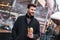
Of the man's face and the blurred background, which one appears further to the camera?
the blurred background

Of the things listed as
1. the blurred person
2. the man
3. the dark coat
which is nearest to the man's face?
the man

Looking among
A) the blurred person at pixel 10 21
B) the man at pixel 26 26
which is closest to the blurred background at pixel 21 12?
the blurred person at pixel 10 21

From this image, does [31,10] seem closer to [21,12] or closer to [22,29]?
[22,29]

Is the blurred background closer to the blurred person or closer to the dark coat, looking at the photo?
the blurred person

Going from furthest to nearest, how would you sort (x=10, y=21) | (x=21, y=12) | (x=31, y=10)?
(x=21, y=12)
(x=10, y=21)
(x=31, y=10)

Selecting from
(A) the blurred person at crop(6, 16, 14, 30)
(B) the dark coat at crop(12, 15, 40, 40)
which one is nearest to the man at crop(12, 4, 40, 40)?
(B) the dark coat at crop(12, 15, 40, 40)

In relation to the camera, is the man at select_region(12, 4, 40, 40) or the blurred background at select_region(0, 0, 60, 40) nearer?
the man at select_region(12, 4, 40, 40)

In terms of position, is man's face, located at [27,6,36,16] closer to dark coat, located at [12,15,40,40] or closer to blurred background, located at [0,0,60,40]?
dark coat, located at [12,15,40,40]

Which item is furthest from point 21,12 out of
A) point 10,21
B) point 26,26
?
point 26,26

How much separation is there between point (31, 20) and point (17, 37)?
27 centimetres

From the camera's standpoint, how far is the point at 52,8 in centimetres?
387

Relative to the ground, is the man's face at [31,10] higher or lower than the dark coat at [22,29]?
higher

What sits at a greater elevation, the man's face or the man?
the man's face

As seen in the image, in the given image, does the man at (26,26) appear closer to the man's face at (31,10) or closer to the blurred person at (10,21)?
the man's face at (31,10)
